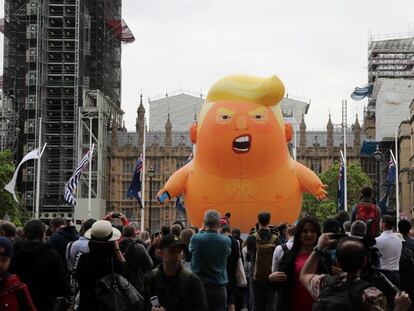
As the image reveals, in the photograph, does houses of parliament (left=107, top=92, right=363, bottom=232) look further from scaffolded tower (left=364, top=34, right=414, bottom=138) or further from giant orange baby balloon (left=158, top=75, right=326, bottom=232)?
giant orange baby balloon (left=158, top=75, right=326, bottom=232)

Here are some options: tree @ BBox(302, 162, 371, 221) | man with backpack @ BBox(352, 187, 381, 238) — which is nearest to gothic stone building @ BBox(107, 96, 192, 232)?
tree @ BBox(302, 162, 371, 221)

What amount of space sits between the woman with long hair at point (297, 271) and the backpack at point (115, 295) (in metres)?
1.16

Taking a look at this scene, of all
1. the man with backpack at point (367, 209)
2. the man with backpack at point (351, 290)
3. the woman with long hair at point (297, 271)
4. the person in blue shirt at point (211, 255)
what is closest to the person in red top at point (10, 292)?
the woman with long hair at point (297, 271)

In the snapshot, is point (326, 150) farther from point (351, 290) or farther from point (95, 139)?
point (351, 290)

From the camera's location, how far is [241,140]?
2062 cm

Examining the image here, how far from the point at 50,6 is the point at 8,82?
6262 millimetres

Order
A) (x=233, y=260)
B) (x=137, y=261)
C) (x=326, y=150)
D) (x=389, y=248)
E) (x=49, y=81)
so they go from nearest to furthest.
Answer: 1. (x=389, y=248)
2. (x=137, y=261)
3. (x=233, y=260)
4. (x=49, y=81)
5. (x=326, y=150)

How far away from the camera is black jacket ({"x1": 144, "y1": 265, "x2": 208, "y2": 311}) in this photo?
6.79m

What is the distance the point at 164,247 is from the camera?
22.8ft

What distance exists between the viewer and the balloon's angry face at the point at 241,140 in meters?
20.7

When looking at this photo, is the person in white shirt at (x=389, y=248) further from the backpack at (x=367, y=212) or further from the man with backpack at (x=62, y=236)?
the man with backpack at (x=62, y=236)

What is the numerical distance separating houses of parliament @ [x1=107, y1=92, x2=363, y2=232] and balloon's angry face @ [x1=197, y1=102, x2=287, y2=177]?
5181 centimetres

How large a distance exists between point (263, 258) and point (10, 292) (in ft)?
16.5

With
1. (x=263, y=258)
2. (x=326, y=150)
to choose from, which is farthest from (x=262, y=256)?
(x=326, y=150)
